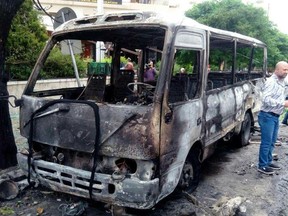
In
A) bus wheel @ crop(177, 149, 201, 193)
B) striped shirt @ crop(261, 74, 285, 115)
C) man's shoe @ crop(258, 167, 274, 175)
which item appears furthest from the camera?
man's shoe @ crop(258, 167, 274, 175)

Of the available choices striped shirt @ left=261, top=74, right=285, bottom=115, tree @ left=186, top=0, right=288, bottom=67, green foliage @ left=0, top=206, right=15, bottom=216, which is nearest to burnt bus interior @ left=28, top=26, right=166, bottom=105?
green foliage @ left=0, top=206, right=15, bottom=216

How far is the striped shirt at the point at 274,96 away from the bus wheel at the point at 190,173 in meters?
1.62

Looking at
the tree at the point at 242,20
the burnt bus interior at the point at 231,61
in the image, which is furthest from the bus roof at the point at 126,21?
the tree at the point at 242,20

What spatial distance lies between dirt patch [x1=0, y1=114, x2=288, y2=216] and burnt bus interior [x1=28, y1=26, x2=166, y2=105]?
133 cm

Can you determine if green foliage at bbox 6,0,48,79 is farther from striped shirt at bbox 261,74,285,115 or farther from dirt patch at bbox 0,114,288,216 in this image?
striped shirt at bbox 261,74,285,115

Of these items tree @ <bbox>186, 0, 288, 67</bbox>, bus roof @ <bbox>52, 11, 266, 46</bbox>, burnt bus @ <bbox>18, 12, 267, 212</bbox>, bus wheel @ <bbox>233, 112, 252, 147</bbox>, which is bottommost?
bus wheel @ <bbox>233, 112, 252, 147</bbox>

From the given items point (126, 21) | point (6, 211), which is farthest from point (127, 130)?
point (6, 211)

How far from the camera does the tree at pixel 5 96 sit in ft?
15.0

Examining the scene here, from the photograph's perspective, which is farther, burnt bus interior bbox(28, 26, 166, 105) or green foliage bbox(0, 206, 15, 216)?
burnt bus interior bbox(28, 26, 166, 105)

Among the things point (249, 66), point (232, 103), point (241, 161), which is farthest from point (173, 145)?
point (249, 66)

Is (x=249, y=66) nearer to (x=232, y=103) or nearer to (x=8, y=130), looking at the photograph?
(x=232, y=103)

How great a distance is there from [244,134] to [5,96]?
16.3 feet

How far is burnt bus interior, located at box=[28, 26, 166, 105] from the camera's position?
14.6 feet

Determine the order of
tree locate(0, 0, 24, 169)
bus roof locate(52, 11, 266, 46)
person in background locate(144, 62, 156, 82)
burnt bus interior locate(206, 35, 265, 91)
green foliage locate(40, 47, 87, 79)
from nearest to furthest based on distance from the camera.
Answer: bus roof locate(52, 11, 266, 46) < tree locate(0, 0, 24, 169) < burnt bus interior locate(206, 35, 265, 91) < person in background locate(144, 62, 156, 82) < green foliage locate(40, 47, 87, 79)
